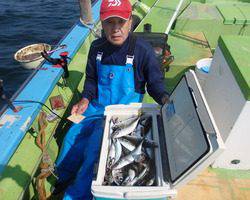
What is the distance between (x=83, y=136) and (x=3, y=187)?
1110 millimetres

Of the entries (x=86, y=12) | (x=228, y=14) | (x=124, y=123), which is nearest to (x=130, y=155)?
(x=124, y=123)

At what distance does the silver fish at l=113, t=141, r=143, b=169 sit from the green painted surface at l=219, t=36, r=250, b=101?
1.13 m

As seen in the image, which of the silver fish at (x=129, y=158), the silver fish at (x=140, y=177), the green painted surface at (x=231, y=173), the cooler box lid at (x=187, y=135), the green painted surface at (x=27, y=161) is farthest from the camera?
the green painted surface at (x=231, y=173)

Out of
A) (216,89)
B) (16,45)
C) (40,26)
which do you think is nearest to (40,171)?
(216,89)

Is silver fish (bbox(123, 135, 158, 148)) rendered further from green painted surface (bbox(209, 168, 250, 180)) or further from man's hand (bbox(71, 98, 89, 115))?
green painted surface (bbox(209, 168, 250, 180))

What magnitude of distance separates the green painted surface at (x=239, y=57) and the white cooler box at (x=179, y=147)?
19.7 inches

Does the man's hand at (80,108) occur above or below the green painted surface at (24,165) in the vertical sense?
above

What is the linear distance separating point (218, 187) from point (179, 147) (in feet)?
4.01

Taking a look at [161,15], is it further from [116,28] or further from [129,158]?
[129,158]

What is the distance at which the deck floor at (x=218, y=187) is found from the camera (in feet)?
9.62

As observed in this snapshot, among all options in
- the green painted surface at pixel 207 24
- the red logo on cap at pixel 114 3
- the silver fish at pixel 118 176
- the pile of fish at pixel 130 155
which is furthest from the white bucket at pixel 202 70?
the silver fish at pixel 118 176

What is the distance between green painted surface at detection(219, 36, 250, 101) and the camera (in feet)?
8.15

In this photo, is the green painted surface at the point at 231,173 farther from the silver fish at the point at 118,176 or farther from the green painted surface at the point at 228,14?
the green painted surface at the point at 228,14

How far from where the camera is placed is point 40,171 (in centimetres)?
326
